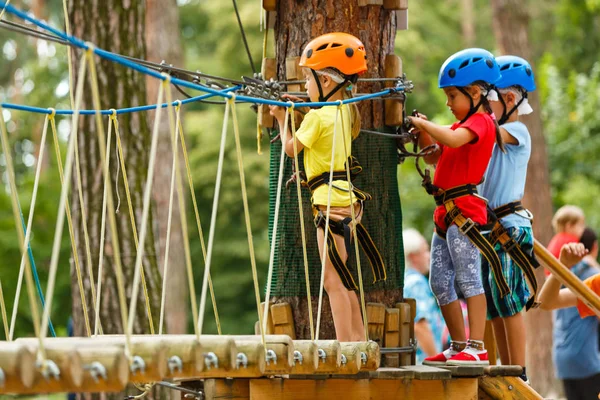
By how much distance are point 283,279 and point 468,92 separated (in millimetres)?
1407

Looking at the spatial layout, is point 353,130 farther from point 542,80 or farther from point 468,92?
point 542,80

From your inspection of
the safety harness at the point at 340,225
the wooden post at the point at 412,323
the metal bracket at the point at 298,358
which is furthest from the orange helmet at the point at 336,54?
the metal bracket at the point at 298,358

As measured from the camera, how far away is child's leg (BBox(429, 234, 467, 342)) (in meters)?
5.70

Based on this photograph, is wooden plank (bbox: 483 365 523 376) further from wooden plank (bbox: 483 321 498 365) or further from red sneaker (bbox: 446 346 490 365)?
wooden plank (bbox: 483 321 498 365)

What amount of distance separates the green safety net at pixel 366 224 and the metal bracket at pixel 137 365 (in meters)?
1.92

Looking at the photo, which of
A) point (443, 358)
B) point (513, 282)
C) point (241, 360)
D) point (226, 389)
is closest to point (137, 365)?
point (241, 360)

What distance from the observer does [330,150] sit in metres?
5.26

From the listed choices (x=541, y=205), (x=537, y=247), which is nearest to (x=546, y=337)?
(x=541, y=205)

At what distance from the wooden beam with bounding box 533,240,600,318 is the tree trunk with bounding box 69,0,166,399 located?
288cm

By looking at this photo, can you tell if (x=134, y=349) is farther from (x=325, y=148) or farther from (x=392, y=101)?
(x=392, y=101)

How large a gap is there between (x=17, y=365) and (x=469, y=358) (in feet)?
8.71

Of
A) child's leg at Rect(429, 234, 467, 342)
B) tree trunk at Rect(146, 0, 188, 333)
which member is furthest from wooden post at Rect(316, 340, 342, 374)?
Result: tree trunk at Rect(146, 0, 188, 333)

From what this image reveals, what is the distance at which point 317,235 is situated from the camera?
537 centimetres

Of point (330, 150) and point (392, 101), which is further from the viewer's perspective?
point (392, 101)
